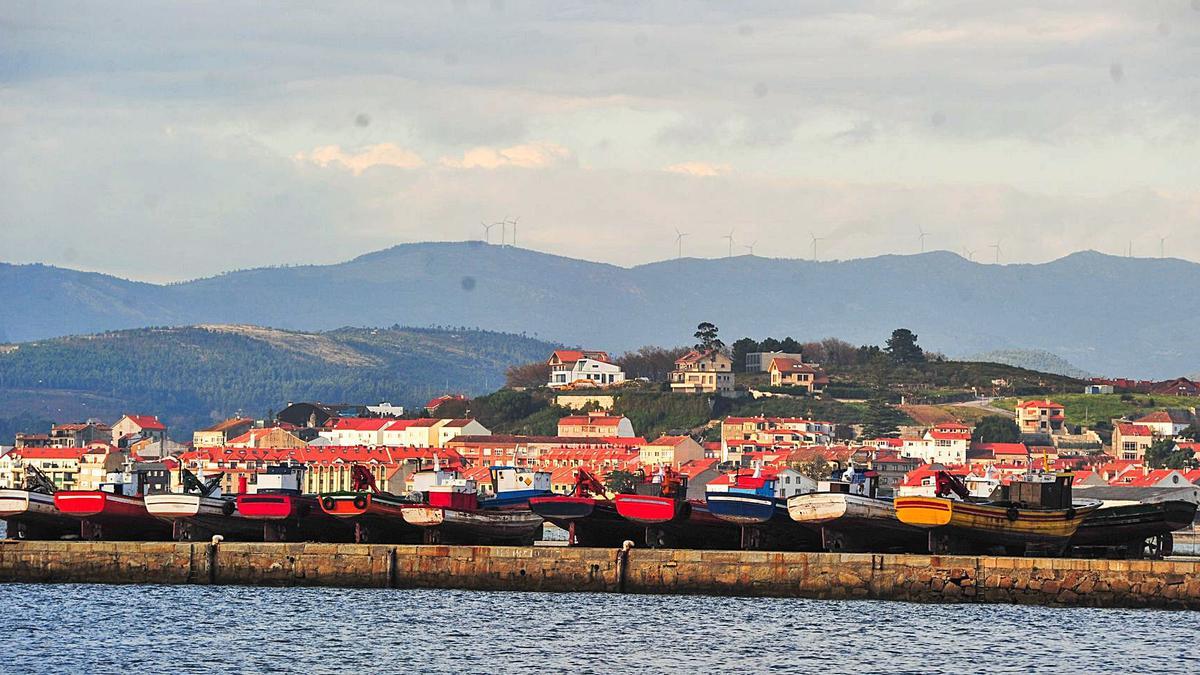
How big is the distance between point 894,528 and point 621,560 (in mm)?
7740

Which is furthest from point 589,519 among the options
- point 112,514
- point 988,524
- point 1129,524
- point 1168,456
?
point 1168,456

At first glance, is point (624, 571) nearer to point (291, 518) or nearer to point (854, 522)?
point (854, 522)

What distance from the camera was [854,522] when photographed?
60.2 metres

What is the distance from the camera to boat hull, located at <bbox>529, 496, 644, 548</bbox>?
6269 centimetres

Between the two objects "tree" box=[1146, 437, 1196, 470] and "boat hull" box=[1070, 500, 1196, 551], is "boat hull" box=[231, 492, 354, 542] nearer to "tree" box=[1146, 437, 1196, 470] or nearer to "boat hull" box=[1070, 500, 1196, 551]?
"boat hull" box=[1070, 500, 1196, 551]

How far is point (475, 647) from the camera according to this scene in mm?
50156

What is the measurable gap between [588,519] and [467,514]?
3.81 m

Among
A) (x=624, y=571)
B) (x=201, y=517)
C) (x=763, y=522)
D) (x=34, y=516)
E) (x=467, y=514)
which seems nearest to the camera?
(x=624, y=571)

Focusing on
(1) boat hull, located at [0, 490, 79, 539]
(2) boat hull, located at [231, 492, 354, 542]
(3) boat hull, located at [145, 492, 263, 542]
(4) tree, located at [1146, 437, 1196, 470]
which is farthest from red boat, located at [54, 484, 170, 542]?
(4) tree, located at [1146, 437, 1196, 470]

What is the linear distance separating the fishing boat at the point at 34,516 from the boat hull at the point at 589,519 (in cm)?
1422

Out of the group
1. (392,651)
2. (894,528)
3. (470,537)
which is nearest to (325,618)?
(392,651)

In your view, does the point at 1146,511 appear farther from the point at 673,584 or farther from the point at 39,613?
the point at 39,613

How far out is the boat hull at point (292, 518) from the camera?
63.9 m

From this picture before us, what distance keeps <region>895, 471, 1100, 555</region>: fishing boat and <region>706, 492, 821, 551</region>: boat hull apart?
371 centimetres
